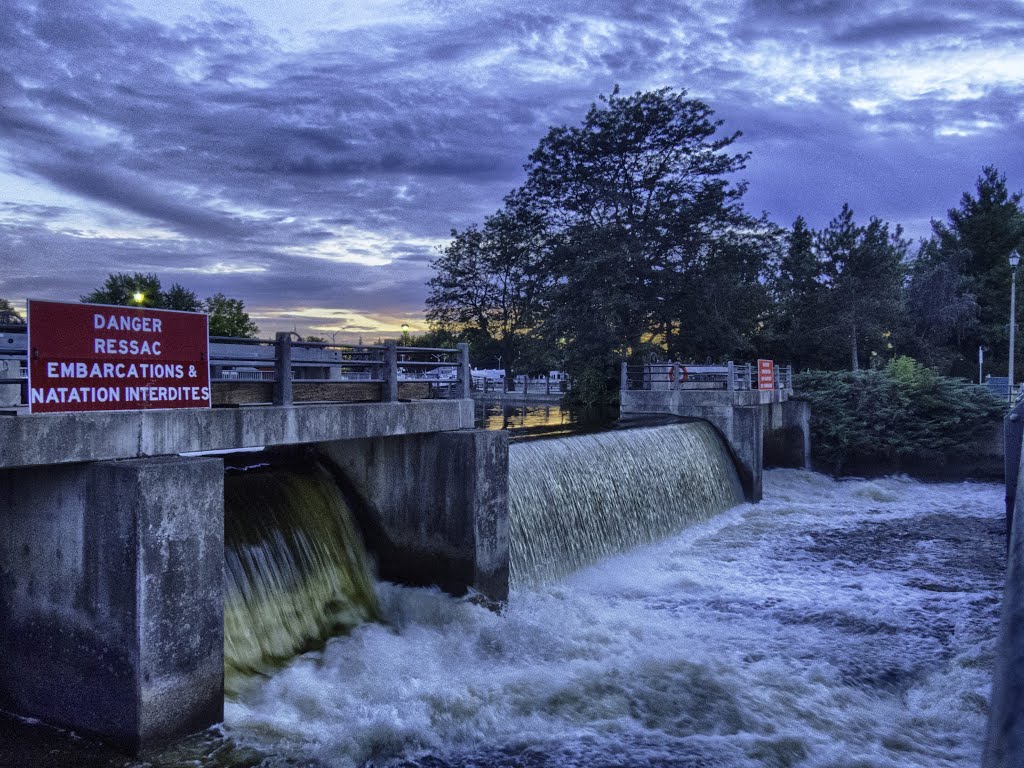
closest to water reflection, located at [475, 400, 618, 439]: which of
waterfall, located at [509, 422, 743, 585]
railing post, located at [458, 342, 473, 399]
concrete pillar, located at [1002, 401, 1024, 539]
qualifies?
waterfall, located at [509, 422, 743, 585]

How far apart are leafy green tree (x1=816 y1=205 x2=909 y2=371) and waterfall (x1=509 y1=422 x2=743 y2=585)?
29.8 metres

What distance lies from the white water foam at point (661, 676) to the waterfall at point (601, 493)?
0.58m

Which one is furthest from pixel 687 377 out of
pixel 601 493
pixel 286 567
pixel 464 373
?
pixel 286 567

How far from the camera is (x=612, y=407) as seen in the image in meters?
39.5

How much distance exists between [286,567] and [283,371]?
275 centimetres

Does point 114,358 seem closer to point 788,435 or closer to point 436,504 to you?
point 436,504

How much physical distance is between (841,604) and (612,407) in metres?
26.1

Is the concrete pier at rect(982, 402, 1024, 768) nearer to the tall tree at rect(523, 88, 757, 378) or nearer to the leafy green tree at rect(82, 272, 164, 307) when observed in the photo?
the tall tree at rect(523, 88, 757, 378)

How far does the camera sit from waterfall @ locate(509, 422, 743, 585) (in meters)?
14.7

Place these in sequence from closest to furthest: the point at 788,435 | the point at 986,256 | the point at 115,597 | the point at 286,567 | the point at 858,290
A: the point at 115,597
the point at 286,567
the point at 788,435
the point at 858,290
the point at 986,256

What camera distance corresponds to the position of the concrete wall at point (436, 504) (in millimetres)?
11906

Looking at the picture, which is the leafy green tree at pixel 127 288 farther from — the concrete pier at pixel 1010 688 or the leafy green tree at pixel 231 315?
the concrete pier at pixel 1010 688

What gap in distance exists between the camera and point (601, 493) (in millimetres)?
17078

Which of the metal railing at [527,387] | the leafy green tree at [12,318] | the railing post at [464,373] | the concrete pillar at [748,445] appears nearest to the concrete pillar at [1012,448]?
the concrete pillar at [748,445]
